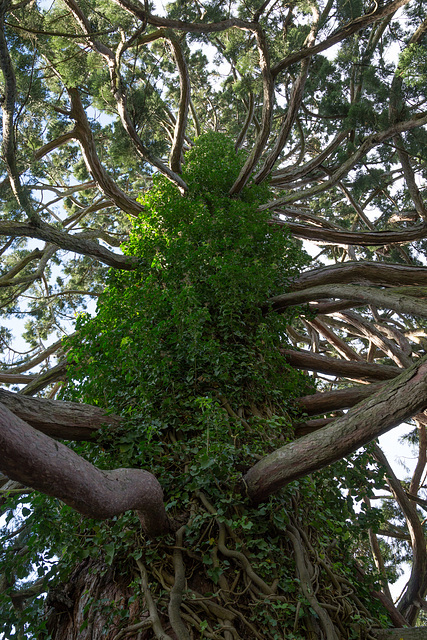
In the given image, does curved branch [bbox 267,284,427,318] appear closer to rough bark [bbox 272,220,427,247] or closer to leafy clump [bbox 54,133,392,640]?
leafy clump [bbox 54,133,392,640]

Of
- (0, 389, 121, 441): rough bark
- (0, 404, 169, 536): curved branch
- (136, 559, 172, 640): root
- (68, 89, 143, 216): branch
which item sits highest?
(68, 89, 143, 216): branch

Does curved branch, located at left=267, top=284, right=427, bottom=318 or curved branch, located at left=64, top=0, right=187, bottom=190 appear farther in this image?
curved branch, located at left=64, top=0, right=187, bottom=190

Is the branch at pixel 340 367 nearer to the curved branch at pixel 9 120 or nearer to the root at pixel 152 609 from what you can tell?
the root at pixel 152 609

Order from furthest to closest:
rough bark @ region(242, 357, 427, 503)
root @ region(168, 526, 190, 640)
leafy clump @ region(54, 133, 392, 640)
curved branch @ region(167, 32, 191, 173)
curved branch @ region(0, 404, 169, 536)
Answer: curved branch @ region(167, 32, 191, 173) < leafy clump @ region(54, 133, 392, 640) < rough bark @ region(242, 357, 427, 503) < root @ region(168, 526, 190, 640) < curved branch @ region(0, 404, 169, 536)

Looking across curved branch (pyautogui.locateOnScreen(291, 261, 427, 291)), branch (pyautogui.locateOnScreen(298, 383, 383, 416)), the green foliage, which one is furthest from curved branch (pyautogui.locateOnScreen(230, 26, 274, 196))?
branch (pyautogui.locateOnScreen(298, 383, 383, 416))

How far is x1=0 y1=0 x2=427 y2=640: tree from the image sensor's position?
251 centimetres

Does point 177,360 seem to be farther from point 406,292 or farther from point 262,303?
point 406,292

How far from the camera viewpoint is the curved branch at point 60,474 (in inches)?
61.5

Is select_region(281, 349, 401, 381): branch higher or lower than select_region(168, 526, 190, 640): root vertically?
higher

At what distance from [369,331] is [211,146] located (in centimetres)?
373

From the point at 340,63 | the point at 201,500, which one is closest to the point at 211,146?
the point at 340,63

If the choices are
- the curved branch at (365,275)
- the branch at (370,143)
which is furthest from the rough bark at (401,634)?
the branch at (370,143)

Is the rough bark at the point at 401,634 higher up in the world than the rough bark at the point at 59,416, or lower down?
lower down

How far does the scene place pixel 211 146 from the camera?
721cm
